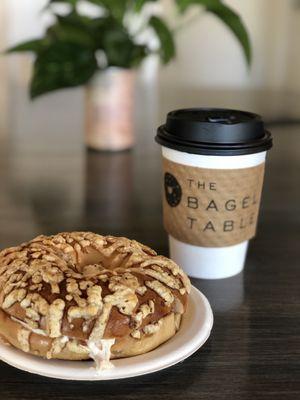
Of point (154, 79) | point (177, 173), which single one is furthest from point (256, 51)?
point (177, 173)

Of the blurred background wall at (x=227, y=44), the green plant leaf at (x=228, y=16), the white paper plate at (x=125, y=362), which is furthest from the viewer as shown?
the blurred background wall at (x=227, y=44)

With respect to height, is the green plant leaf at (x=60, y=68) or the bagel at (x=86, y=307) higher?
the green plant leaf at (x=60, y=68)

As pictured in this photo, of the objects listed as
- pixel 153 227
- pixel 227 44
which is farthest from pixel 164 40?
pixel 227 44

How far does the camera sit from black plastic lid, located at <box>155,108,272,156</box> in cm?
64

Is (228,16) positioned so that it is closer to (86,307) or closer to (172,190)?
(172,190)

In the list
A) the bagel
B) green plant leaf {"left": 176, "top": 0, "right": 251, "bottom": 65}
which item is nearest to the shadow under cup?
the bagel

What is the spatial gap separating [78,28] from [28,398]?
95 centimetres

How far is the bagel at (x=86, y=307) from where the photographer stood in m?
0.48

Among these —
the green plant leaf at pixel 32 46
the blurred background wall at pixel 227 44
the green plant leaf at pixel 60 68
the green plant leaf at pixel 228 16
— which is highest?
the green plant leaf at pixel 228 16

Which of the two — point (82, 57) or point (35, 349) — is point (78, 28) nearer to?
point (82, 57)

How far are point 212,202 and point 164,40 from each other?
26.5 inches

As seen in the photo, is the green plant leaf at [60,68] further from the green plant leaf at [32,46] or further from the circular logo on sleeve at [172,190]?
the circular logo on sleeve at [172,190]

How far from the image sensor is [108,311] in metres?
0.49

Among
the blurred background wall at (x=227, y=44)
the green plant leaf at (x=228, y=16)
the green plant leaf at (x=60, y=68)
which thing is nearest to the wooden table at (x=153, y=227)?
the green plant leaf at (x=60, y=68)
